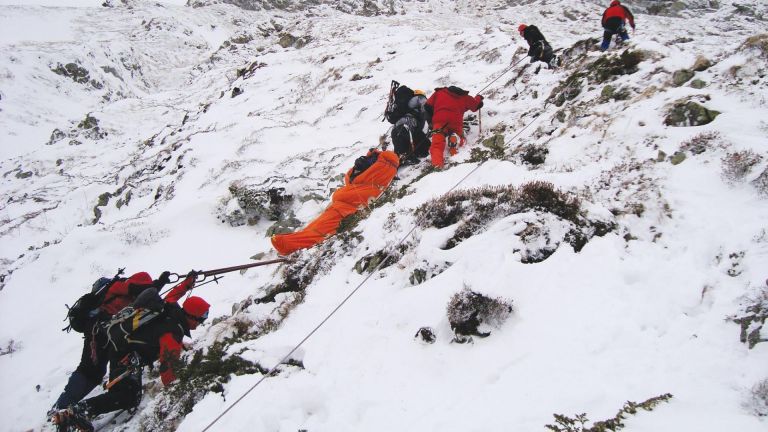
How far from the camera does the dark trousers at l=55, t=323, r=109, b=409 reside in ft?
15.0

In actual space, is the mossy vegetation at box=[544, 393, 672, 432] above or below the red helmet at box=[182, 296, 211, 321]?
above

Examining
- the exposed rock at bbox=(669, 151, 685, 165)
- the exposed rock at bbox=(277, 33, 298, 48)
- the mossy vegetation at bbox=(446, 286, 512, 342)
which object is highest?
the exposed rock at bbox=(277, 33, 298, 48)

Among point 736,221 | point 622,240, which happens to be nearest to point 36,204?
point 622,240

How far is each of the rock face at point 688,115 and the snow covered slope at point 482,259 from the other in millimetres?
31

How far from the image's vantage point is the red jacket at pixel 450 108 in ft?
27.1

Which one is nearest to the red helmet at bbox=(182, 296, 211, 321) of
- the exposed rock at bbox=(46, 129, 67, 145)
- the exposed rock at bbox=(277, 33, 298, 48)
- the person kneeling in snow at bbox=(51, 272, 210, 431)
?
the person kneeling in snow at bbox=(51, 272, 210, 431)

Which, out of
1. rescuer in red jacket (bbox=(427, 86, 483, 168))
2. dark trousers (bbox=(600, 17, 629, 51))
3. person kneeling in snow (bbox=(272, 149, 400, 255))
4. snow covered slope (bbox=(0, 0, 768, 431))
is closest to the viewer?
snow covered slope (bbox=(0, 0, 768, 431))

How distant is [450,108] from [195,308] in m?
6.03

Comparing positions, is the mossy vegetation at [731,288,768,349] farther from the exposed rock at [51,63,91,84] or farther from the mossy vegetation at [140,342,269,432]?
the exposed rock at [51,63,91,84]

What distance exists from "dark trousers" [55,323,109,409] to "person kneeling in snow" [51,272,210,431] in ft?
0.49

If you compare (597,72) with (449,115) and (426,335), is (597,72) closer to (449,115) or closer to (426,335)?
(449,115)

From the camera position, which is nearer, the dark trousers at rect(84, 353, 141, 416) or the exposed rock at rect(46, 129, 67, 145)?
the dark trousers at rect(84, 353, 141, 416)

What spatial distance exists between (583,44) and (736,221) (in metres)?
8.47

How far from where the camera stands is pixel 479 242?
4539 millimetres
